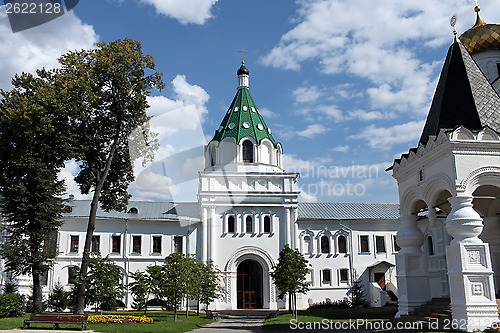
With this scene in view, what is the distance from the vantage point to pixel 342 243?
36062mm

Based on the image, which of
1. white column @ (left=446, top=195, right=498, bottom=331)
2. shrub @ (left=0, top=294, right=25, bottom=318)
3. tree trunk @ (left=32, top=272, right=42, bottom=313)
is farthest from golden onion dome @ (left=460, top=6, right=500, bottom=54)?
shrub @ (left=0, top=294, right=25, bottom=318)

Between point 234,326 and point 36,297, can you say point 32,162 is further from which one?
point 234,326

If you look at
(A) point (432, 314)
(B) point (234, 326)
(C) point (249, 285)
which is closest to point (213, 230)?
(C) point (249, 285)

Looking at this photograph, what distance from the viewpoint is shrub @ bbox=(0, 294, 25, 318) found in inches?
798

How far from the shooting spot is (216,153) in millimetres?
35469

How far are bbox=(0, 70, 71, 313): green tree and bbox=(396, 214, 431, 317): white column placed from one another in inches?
595

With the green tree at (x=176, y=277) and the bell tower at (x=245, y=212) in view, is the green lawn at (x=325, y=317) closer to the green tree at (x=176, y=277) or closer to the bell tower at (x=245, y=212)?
the green tree at (x=176, y=277)

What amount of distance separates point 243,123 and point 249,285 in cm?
1209

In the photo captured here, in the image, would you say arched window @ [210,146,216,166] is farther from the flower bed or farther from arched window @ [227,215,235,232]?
the flower bed

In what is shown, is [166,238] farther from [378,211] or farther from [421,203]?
[421,203]

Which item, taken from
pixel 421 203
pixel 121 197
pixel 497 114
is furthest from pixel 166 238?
pixel 497 114

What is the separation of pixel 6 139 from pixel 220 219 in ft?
52.8

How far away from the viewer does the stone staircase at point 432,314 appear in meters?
11.8

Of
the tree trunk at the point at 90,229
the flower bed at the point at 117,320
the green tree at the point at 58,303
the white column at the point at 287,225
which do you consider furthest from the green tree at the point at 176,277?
the white column at the point at 287,225
